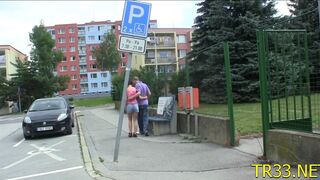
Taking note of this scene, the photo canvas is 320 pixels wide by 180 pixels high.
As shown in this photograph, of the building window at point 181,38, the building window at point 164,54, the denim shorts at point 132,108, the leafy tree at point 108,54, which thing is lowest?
the denim shorts at point 132,108

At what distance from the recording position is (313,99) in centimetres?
771

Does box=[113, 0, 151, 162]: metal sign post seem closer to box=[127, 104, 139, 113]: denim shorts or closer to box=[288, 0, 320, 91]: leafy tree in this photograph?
box=[288, 0, 320, 91]: leafy tree

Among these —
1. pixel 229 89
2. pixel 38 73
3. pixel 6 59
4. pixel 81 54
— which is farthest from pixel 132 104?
pixel 81 54

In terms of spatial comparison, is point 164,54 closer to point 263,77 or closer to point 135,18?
point 135,18

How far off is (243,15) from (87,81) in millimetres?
96943

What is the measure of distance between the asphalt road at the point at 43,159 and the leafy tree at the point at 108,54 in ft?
191

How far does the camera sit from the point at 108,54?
7481cm

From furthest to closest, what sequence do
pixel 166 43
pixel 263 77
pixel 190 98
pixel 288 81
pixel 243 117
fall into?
pixel 166 43, pixel 243 117, pixel 190 98, pixel 263 77, pixel 288 81

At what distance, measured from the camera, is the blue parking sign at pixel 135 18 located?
9375 mm

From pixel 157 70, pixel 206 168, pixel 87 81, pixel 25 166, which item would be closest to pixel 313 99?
pixel 206 168

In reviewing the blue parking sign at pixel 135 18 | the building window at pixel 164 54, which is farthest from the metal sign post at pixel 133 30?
the building window at pixel 164 54

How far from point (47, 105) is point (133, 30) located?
9.39 meters

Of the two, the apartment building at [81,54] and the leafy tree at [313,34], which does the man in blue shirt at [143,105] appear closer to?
the leafy tree at [313,34]

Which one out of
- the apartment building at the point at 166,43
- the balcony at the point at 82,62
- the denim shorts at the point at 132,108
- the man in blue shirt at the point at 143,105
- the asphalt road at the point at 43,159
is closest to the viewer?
the asphalt road at the point at 43,159
